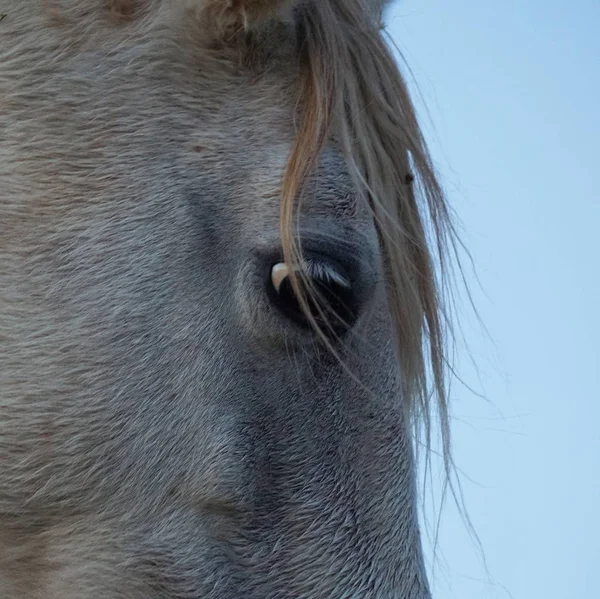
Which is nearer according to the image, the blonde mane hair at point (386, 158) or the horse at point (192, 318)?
the horse at point (192, 318)

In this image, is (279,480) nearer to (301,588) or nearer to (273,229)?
(301,588)

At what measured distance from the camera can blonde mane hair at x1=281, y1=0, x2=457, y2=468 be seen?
1.96m

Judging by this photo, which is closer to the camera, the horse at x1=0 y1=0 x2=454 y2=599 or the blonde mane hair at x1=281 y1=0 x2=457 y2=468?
the horse at x1=0 y1=0 x2=454 y2=599

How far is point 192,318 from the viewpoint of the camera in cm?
181

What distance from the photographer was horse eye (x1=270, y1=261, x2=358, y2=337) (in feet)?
5.92

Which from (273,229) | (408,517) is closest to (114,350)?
(273,229)

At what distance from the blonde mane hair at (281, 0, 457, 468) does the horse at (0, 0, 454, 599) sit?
0.04ft

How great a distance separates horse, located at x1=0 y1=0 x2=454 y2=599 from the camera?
5.79 feet

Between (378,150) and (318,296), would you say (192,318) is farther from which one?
(378,150)

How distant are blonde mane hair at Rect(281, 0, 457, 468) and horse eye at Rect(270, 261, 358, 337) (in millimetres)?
137

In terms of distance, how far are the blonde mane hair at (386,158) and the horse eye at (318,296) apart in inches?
5.4

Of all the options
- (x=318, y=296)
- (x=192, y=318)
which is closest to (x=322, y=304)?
(x=318, y=296)

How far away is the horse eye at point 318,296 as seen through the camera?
1.80 meters

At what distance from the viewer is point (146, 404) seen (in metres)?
1.78
